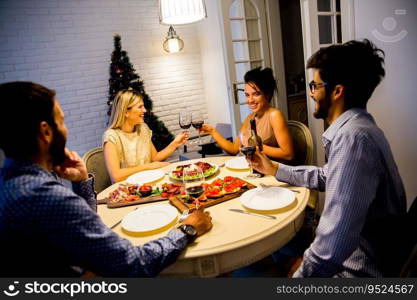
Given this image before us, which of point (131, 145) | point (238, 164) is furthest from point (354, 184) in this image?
point (131, 145)

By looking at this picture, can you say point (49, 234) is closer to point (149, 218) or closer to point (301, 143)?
point (149, 218)

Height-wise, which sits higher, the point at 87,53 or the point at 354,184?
the point at 87,53

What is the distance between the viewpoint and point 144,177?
1.85 m

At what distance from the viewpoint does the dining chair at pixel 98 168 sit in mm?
2229

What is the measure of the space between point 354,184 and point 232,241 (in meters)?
0.47

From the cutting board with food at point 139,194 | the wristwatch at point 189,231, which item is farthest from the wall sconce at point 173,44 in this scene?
the wristwatch at point 189,231

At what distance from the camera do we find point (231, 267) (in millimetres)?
Answer: 1047

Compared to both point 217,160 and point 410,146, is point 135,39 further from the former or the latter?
point 410,146

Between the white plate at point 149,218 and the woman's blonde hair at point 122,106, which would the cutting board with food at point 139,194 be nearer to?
the white plate at point 149,218

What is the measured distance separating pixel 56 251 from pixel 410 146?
2477 mm

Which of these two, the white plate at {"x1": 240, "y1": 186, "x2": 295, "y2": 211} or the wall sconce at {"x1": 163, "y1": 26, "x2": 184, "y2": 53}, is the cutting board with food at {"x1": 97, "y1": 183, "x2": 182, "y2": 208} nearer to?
the white plate at {"x1": 240, "y1": 186, "x2": 295, "y2": 211}

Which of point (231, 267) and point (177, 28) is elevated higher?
point (177, 28)

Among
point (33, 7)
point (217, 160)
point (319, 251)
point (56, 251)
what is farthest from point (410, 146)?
point (33, 7)

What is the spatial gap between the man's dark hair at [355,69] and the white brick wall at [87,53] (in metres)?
3.89
